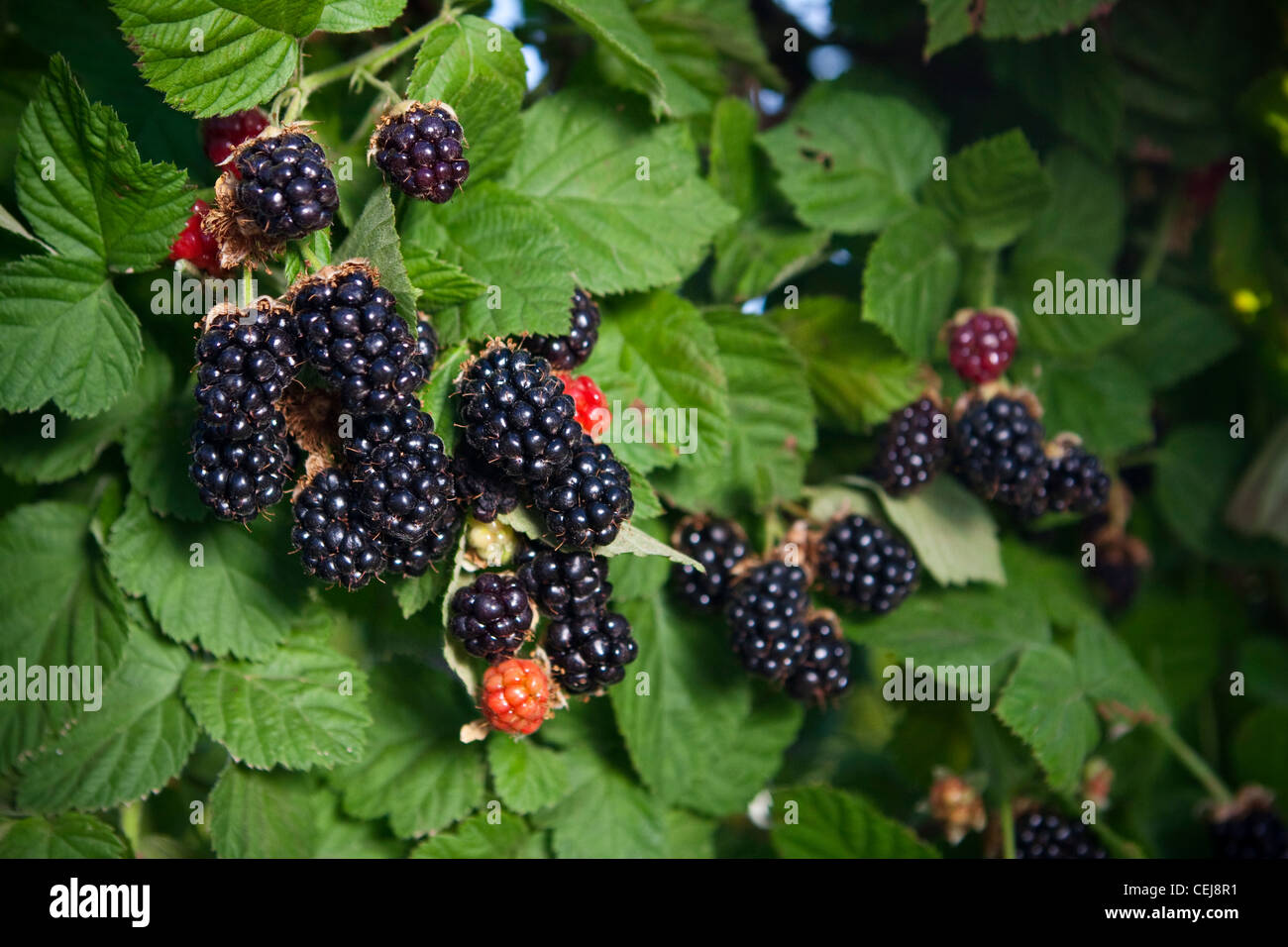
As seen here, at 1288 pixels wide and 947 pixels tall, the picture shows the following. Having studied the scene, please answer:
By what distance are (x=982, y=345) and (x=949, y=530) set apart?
294mm

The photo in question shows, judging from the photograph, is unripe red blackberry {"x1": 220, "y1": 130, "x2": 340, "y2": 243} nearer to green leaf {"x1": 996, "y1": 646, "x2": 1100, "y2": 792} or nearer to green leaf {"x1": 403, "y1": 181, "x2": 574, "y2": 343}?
green leaf {"x1": 403, "y1": 181, "x2": 574, "y2": 343}

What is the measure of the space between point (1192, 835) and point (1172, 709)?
24 centimetres

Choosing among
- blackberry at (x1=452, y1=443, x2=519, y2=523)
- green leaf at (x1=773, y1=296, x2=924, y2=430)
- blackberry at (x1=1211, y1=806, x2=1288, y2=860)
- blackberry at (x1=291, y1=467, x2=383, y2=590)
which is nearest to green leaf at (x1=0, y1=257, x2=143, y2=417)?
blackberry at (x1=291, y1=467, x2=383, y2=590)

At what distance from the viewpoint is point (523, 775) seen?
4.67ft

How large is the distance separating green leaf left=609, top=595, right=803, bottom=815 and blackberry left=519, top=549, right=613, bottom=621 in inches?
12.5

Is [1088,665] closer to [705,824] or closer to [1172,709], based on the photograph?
[1172,709]

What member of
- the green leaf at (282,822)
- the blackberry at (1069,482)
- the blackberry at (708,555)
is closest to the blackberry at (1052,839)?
the blackberry at (1069,482)

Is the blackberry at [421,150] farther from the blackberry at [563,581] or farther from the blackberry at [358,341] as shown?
the blackberry at [563,581]

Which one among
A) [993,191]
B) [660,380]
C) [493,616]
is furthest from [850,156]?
[493,616]

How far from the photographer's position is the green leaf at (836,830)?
1495 millimetres

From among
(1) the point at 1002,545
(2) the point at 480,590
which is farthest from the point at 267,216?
(1) the point at 1002,545

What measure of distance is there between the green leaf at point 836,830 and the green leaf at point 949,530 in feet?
1.21

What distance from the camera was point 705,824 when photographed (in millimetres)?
1598

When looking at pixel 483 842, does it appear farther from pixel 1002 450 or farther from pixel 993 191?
pixel 993 191
